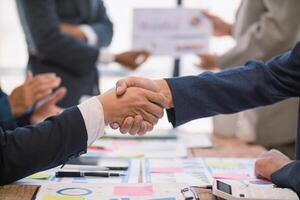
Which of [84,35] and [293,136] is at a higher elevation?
[84,35]

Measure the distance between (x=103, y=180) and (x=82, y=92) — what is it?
1308 millimetres

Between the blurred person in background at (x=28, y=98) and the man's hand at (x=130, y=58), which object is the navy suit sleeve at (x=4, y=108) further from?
the man's hand at (x=130, y=58)

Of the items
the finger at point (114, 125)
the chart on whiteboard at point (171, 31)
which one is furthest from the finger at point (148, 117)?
the chart on whiteboard at point (171, 31)

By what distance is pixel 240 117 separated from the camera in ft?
6.55

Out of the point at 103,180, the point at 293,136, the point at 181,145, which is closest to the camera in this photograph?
the point at 103,180

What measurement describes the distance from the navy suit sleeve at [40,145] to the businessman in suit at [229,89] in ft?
0.70

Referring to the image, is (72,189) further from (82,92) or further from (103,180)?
(82,92)

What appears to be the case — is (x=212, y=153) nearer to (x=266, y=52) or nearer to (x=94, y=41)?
(x=266, y=52)

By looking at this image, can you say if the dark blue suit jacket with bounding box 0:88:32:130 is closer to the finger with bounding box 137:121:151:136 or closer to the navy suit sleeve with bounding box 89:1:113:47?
the finger with bounding box 137:121:151:136

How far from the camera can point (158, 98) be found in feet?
4.11

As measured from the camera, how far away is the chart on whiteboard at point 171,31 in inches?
94.3

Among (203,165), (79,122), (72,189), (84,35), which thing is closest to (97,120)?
(79,122)

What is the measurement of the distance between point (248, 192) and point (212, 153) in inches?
23.9

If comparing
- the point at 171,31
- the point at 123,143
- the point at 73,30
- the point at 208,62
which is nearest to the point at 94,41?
the point at 73,30
